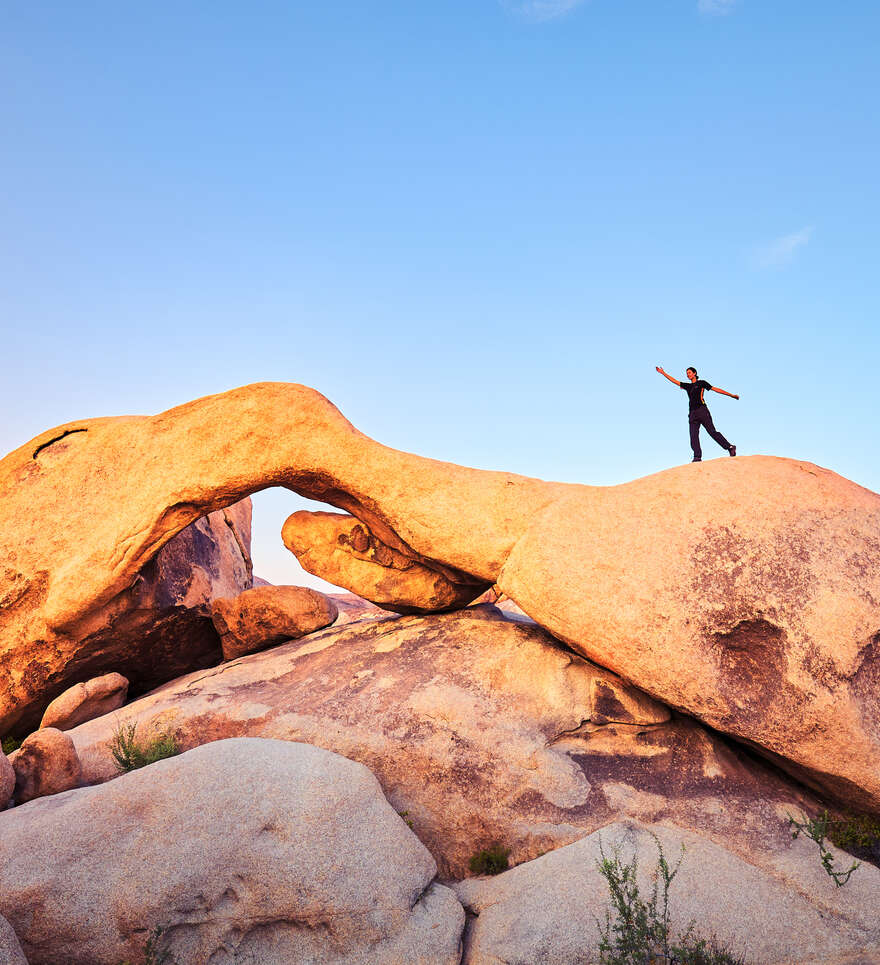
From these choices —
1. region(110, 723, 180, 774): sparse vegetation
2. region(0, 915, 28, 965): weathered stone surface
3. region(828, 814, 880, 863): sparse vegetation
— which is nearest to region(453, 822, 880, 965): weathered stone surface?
region(828, 814, 880, 863): sparse vegetation

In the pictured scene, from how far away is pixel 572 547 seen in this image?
384 inches

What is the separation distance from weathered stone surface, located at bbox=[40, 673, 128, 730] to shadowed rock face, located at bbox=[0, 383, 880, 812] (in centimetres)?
73

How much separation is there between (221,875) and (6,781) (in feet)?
11.3

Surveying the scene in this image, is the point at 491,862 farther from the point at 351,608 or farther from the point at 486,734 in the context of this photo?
the point at 351,608

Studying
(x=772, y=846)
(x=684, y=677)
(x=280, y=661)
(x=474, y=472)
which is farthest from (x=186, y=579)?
(x=772, y=846)

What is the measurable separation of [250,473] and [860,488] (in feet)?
29.7

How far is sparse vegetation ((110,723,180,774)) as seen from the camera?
31.1 feet

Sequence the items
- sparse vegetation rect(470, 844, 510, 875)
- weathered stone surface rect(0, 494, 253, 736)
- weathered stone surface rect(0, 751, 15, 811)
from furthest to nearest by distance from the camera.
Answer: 1. weathered stone surface rect(0, 494, 253, 736)
2. weathered stone surface rect(0, 751, 15, 811)
3. sparse vegetation rect(470, 844, 510, 875)

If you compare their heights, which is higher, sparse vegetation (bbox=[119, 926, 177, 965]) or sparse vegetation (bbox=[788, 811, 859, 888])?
sparse vegetation (bbox=[119, 926, 177, 965])

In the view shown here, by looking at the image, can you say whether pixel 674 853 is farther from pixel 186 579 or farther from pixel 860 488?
pixel 186 579

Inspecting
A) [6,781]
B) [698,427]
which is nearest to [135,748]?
[6,781]

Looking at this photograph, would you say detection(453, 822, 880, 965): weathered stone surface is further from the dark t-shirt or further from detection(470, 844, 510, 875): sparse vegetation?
the dark t-shirt

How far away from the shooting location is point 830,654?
830 centimetres

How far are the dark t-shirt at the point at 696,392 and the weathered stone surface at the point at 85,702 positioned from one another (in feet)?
37.1
